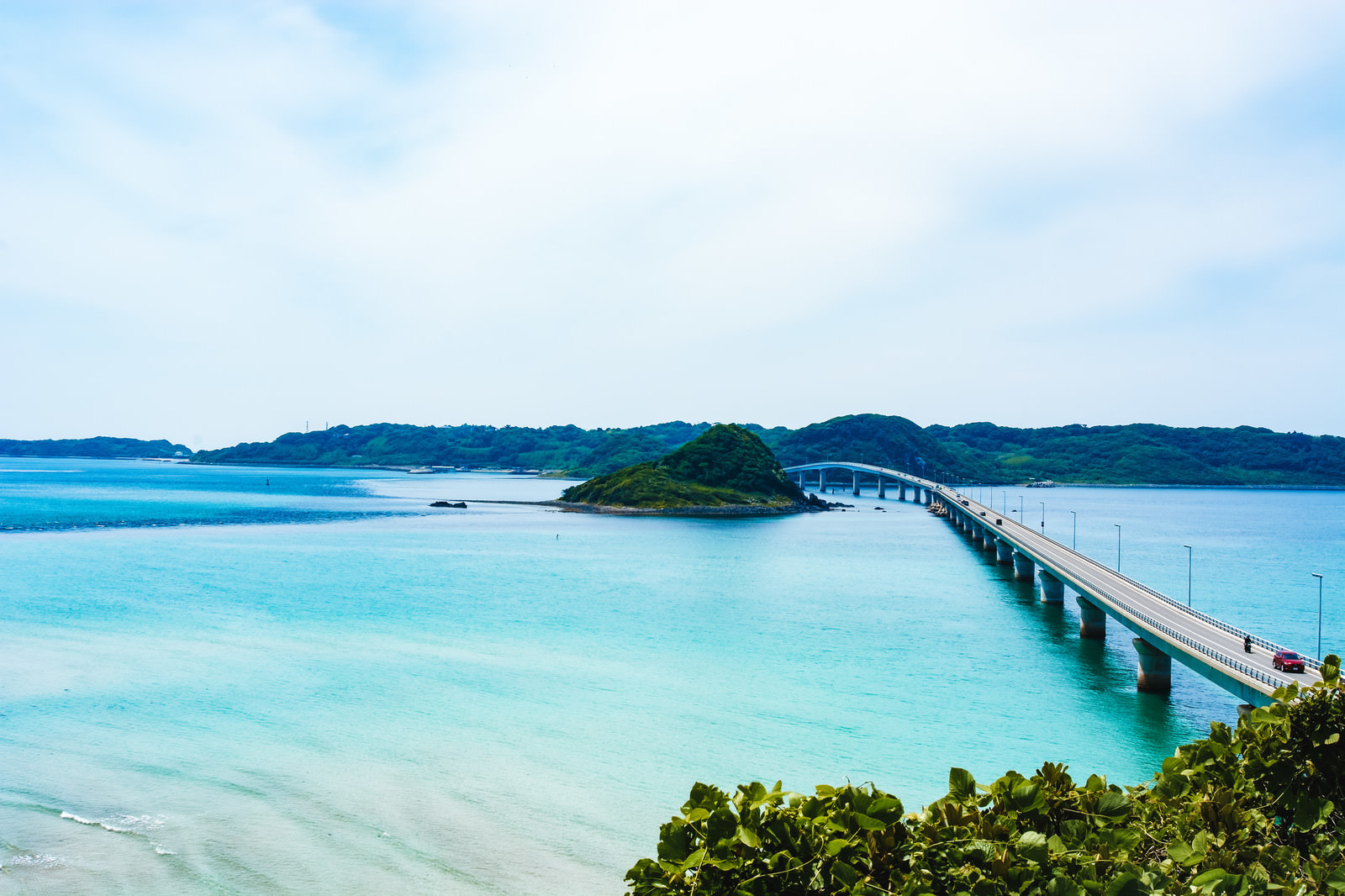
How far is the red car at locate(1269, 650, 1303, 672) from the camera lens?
116ft

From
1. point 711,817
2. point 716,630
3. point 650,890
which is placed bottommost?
point 716,630

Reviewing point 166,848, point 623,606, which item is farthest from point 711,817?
point 623,606

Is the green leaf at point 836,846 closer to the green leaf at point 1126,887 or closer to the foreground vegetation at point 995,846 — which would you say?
the foreground vegetation at point 995,846

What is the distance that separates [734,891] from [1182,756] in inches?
292

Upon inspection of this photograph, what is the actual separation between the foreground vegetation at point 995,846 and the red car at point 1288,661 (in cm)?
3116

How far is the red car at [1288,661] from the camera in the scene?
35.4 m

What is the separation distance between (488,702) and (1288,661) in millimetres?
35548

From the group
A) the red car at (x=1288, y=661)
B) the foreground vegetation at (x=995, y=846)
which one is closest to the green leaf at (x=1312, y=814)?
the foreground vegetation at (x=995, y=846)

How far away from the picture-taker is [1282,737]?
1104 cm

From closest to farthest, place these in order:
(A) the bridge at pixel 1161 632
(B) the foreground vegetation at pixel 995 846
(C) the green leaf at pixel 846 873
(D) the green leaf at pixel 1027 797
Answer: (B) the foreground vegetation at pixel 995 846 → (C) the green leaf at pixel 846 873 → (D) the green leaf at pixel 1027 797 → (A) the bridge at pixel 1161 632

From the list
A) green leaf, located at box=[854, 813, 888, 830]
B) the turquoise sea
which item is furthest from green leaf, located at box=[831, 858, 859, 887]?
the turquoise sea

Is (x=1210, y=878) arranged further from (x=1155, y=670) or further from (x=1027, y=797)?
(x=1155, y=670)

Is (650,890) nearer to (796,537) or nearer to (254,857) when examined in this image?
(254,857)

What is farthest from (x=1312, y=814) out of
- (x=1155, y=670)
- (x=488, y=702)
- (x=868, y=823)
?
(x=1155, y=670)
